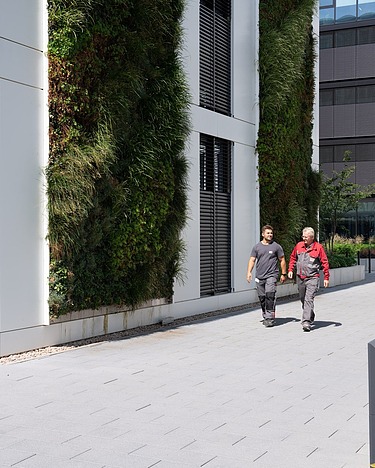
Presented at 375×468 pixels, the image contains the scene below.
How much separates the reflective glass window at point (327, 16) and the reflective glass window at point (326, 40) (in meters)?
0.70

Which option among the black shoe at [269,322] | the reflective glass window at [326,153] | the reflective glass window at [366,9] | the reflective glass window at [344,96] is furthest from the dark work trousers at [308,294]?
the reflective glass window at [366,9]

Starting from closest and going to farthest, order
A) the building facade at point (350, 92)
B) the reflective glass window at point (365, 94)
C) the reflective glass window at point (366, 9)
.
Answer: the reflective glass window at point (366, 9), the building facade at point (350, 92), the reflective glass window at point (365, 94)

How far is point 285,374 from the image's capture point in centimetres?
916

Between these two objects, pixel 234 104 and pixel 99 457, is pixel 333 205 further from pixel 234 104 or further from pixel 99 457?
pixel 99 457

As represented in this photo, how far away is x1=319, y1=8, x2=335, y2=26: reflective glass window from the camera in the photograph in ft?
152

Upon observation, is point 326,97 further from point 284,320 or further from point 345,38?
point 284,320

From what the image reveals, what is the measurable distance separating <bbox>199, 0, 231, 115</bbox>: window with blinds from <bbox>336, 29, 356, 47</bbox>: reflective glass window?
30919 millimetres

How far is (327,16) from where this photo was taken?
4644 cm

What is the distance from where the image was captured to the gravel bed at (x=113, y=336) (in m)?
10.1

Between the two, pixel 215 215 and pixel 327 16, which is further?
pixel 327 16

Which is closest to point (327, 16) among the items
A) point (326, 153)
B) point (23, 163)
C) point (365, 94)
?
point (365, 94)

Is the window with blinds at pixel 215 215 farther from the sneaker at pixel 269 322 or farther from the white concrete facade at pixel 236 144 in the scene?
the sneaker at pixel 269 322

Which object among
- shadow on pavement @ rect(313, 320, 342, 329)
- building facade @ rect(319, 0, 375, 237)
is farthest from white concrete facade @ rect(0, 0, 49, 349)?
building facade @ rect(319, 0, 375, 237)

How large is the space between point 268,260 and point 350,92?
35021 millimetres
